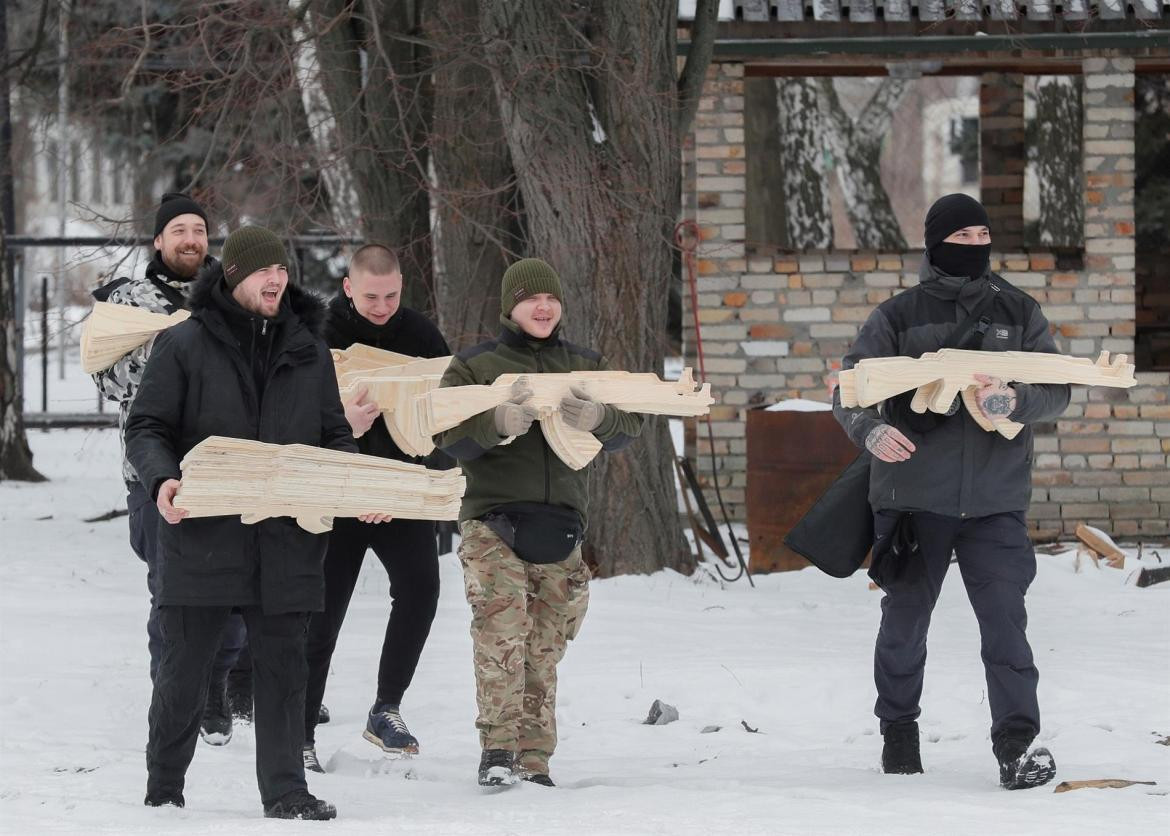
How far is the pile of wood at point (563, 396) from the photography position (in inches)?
193

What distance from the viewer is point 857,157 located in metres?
20.6

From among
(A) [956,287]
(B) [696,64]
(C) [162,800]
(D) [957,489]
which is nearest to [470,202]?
(B) [696,64]

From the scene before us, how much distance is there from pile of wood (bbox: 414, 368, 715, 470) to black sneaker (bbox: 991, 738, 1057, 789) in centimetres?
134

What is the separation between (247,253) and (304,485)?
26.3 inches

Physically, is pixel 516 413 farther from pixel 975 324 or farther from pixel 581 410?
pixel 975 324

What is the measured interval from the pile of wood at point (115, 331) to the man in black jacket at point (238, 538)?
2.89 ft

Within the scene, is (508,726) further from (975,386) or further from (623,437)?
(975,386)

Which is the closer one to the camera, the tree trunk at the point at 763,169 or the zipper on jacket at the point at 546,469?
the zipper on jacket at the point at 546,469

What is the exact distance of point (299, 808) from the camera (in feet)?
14.8

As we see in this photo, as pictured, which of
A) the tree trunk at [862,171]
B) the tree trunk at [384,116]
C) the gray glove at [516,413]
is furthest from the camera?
the tree trunk at [862,171]

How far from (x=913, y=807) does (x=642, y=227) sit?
4350 millimetres

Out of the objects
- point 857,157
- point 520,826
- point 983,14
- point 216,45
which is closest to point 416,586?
point 520,826

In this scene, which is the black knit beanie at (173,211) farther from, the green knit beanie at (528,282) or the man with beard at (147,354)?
the green knit beanie at (528,282)

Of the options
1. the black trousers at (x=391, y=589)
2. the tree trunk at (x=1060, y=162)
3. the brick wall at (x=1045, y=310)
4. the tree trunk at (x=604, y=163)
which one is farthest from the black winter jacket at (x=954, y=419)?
the tree trunk at (x=1060, y=162)
